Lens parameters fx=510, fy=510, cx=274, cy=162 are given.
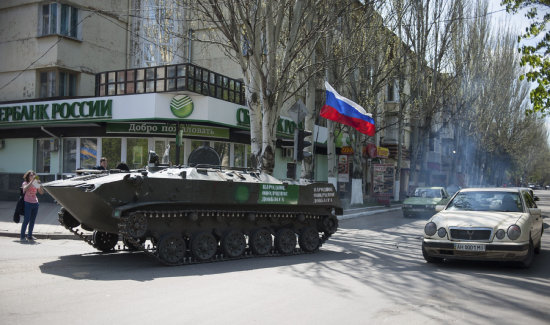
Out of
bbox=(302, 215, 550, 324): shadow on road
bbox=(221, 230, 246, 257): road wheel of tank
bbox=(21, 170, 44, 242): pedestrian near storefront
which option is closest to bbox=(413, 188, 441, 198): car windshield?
bbox=(302, 215, 550, 324): shadow on road

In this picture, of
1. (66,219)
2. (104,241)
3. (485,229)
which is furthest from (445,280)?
(66,219)

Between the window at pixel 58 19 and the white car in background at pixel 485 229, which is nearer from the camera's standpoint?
the white car in background at pixel 485 229

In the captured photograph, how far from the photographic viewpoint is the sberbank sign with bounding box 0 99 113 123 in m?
20.5

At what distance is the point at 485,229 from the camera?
28.8 feet

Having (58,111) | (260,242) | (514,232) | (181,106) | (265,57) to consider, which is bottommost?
(260,242)

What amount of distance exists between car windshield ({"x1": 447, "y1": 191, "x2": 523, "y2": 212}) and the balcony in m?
12.4

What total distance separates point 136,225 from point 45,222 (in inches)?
332

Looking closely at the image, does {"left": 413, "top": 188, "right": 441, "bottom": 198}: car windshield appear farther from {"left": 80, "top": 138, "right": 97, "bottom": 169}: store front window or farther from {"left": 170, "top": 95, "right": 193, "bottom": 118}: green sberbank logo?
{"left": 80, "top": 138, "right": 97, "bottom": 169}: store front window

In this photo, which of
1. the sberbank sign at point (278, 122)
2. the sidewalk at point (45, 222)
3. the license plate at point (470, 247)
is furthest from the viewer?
the sberbank sign at point (278, 122)

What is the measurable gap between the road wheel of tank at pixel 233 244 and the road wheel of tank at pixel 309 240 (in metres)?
1.72

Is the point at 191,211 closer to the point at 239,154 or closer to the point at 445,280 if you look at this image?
the point at 445,280

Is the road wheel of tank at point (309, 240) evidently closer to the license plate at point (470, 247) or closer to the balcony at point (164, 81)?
the license plate at point (470, 247)

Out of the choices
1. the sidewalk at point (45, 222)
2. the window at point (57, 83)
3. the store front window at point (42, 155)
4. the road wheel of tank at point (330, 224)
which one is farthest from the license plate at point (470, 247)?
the window at point (57, 83)

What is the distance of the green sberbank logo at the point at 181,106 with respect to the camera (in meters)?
20.0
